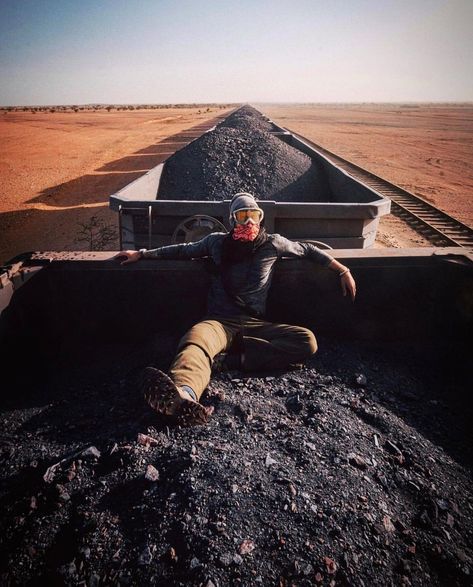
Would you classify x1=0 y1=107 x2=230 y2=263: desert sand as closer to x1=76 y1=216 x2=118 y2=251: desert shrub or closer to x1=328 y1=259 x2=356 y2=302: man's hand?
x1=76 y1=216 x2=118 y2=251: desert shrub

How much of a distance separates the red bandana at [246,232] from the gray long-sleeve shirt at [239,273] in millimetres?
117

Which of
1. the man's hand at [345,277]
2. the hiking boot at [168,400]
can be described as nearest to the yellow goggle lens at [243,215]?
the man's hand at [345,277]

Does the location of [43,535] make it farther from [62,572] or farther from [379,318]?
[379,318]

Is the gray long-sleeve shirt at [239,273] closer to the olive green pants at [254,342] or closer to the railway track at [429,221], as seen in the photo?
the olive green pants at [254,342]

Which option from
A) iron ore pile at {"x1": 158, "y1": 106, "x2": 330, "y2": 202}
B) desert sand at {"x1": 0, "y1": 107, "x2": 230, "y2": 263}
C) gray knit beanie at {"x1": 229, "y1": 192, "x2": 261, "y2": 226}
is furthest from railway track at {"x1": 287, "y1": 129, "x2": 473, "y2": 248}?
desert sand at {"x1": 0, "y1": 107, "x2": 230, "y2": 263}

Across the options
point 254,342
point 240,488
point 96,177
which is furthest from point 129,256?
point 96,177

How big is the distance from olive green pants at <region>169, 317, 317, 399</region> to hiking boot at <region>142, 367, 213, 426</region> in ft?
1.37

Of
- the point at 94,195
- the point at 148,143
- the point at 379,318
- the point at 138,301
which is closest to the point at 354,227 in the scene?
the point at 379,318

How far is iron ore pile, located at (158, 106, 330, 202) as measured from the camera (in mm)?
5141

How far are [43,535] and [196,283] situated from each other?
1.86 meters

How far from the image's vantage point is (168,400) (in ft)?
6.68

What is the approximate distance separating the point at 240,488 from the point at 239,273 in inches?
63.0

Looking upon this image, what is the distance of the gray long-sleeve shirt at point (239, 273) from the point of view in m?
2.89

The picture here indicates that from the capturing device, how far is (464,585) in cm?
155
